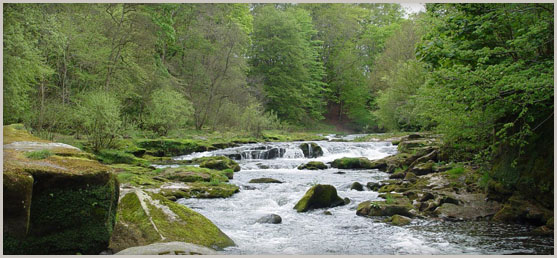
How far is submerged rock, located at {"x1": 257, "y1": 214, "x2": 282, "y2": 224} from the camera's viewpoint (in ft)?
29.9

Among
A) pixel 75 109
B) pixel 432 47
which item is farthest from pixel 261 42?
pixel 432 47

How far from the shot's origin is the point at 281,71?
47.3 metres

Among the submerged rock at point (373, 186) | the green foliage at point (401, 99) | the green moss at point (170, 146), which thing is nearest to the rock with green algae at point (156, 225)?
the submerged rock at point (373, 186)

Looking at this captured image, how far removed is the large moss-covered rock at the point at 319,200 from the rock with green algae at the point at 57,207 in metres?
5.37

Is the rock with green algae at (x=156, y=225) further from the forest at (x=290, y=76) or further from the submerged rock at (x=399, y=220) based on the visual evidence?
the forest at (x=290, y=76)

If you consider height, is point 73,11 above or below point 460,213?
above

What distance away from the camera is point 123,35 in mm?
23203

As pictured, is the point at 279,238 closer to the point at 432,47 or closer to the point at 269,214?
the point at 269,214

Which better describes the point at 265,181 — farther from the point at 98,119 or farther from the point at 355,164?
the point at 98,119

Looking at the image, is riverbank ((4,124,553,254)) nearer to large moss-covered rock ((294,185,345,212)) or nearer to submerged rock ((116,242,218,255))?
large moss-covered rock ((294,185,345,212))

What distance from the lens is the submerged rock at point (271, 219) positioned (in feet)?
29.9

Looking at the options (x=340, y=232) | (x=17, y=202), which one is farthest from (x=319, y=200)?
(x=17, y=202)

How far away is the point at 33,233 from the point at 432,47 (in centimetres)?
825

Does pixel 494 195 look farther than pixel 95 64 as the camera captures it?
No
